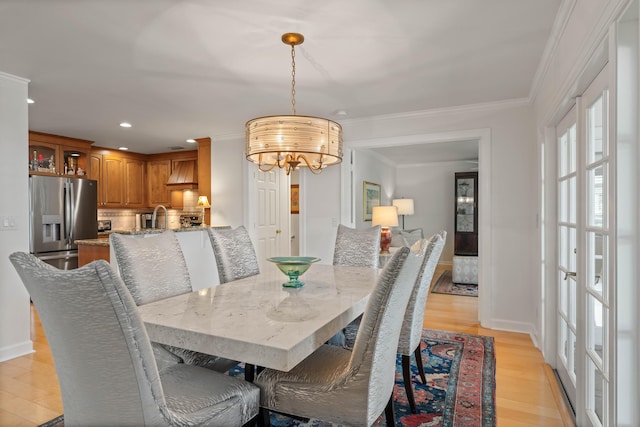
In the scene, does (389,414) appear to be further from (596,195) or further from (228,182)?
(228,182)

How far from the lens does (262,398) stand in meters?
1.57

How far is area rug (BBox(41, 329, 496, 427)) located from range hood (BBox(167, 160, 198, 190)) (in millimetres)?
4279

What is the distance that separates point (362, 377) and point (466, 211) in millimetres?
6430

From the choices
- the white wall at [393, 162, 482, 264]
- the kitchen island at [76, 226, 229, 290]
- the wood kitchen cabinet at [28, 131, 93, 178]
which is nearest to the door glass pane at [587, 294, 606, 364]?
the kitchen island at [76, 226, 229, 290]

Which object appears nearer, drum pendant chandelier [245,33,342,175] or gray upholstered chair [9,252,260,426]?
gray upholstered chair [9,252,260,426]

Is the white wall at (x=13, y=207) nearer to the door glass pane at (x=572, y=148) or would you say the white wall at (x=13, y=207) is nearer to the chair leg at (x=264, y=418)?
the chair leg at (x=264, y=418)

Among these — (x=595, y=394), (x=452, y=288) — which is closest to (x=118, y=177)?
(x=452, y=288)

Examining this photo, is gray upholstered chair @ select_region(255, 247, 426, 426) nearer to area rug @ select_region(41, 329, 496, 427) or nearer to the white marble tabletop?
the white marble tabletop

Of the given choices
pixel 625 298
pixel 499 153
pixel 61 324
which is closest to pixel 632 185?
pixel 625 298

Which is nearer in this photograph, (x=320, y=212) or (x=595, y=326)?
(x=595, y=326)

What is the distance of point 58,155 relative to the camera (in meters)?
5.37

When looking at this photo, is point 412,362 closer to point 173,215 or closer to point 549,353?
point 549,353

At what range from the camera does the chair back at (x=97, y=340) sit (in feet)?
3.20

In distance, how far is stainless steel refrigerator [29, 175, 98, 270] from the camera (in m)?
4.72
